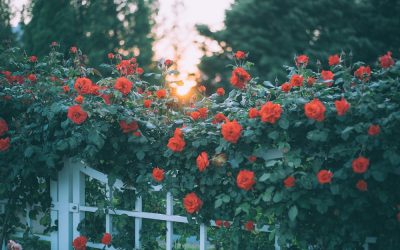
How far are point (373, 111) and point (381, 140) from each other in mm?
154

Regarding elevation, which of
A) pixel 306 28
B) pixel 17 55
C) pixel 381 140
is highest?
pixel 306 28

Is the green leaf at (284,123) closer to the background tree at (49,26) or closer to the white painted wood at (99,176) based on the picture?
the white painted wood at (99,176)

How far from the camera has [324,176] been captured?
2.01 metres

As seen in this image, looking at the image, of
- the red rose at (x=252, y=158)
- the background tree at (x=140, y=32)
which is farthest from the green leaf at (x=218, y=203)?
the background tree at (x=140, y=32)

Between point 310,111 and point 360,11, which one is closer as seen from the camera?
point 310,111

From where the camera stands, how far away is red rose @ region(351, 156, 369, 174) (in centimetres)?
193

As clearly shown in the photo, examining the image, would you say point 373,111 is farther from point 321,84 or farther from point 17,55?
point 17,55

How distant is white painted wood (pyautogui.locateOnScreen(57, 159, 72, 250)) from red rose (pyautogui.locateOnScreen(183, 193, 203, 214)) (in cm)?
106

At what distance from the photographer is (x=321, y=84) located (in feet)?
7.79

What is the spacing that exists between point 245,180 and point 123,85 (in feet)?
3.26

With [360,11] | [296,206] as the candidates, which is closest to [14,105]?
[296,206]

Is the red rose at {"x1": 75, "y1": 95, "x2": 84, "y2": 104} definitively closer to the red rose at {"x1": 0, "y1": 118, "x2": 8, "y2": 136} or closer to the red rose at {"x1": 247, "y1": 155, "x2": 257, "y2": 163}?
the red rose at {"x1": 0, "y1": 118, "x2": 8, "y2": 136}

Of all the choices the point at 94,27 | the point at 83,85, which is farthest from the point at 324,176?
the point at 94,27

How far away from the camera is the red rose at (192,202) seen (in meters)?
2.43
